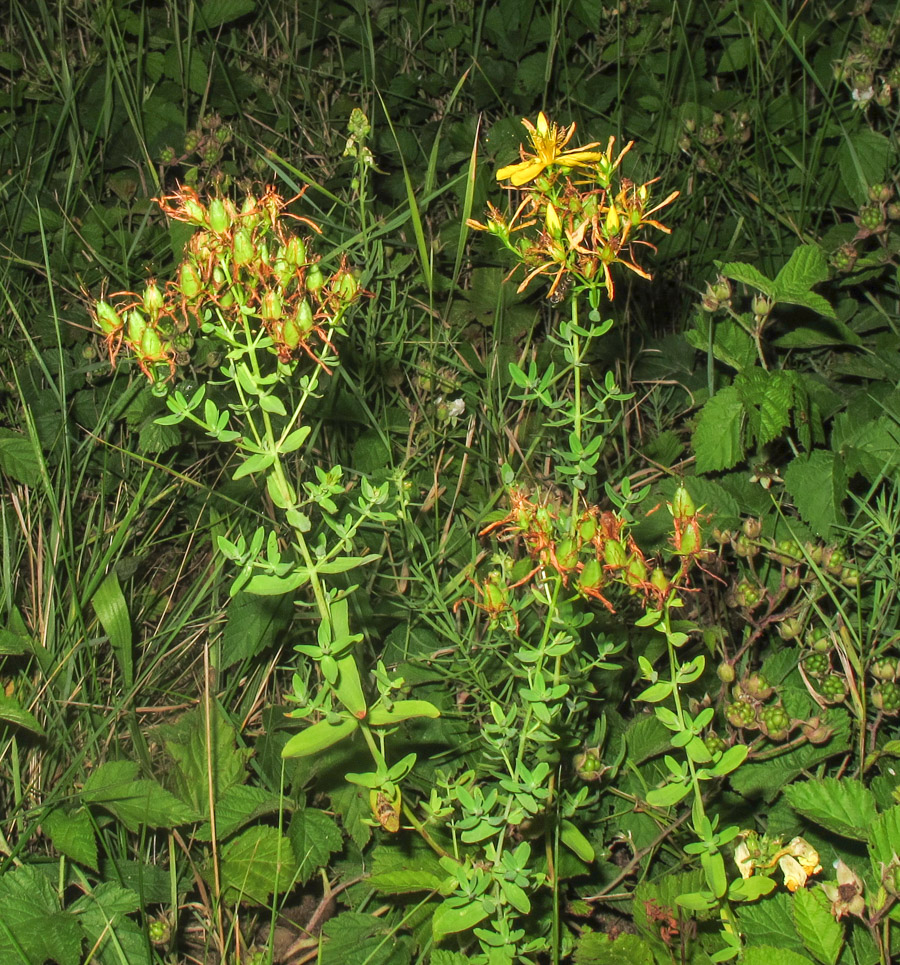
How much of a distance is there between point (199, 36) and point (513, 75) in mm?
855

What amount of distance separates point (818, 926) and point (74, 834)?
3.37ft

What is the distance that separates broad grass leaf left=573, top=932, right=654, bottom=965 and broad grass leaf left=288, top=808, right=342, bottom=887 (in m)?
0.38

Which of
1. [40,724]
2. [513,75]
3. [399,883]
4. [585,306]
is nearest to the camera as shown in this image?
[399,883]

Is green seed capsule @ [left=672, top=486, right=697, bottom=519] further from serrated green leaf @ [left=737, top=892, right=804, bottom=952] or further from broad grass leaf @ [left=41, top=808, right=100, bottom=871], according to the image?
broad grass leaf @ [left=41, top=808, right=100, bottom=871]

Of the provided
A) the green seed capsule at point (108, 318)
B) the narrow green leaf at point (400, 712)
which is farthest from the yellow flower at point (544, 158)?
the narrow green leaf at point (400, 712)

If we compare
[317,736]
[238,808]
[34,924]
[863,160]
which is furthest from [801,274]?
[34,924]

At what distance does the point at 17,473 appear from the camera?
1.75 metres

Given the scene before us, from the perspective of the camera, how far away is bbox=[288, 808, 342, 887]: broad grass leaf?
4.66 ft

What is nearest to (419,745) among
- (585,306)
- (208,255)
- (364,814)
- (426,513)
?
(364,814)

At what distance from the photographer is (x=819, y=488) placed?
1618 mm

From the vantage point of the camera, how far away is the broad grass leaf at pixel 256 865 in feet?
4.60

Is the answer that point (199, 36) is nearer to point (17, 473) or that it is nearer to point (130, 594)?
point (17, 473)

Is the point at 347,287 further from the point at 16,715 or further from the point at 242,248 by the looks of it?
the point at 16,715

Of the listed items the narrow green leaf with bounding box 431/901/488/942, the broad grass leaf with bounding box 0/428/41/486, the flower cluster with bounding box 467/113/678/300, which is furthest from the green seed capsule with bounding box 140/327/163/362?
the broad grass leaf with bounding box 0/428/41/486
